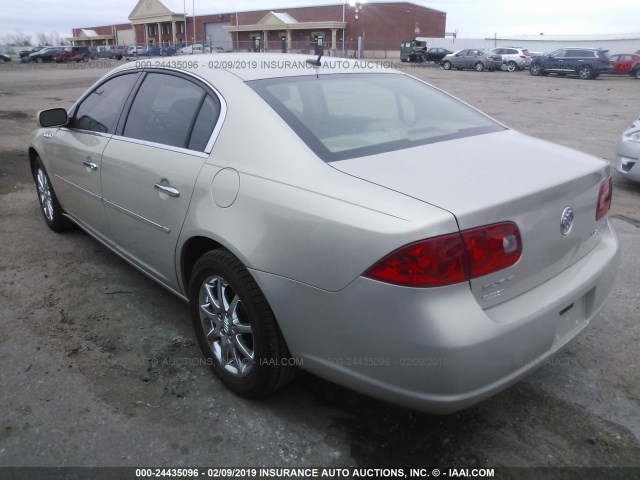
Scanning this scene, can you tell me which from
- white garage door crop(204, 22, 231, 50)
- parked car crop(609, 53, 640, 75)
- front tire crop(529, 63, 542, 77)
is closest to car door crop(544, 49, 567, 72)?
front tire crop(529, 63, 542, 77)

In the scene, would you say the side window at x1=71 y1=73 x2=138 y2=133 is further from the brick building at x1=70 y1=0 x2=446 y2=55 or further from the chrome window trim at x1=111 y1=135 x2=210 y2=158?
the brick building at x1=70 y1=0 x2=446 y2=55

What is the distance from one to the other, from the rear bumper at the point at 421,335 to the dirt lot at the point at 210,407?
420 mm

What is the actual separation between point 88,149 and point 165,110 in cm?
92

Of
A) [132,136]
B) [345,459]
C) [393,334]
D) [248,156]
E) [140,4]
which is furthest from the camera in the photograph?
[140,4]

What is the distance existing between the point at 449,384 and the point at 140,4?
288 feet

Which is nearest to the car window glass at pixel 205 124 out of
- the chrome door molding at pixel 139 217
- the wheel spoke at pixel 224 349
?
the chrome door molding at pixel 139 217

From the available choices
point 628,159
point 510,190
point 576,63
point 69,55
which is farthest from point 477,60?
point 510,190

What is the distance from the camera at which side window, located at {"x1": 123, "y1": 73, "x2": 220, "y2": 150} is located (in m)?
2.85

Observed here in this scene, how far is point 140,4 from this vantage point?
78.1 metres

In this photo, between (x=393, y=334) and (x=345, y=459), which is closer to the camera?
(x=393, y=334)

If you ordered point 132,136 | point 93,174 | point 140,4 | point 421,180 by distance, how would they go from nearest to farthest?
point 421,180
point 132,136
point 93,174
point 140,4

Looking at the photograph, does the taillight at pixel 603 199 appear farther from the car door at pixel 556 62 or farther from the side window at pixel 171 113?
the car door at pixel 556 62

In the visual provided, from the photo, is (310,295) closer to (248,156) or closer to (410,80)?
(248,156)

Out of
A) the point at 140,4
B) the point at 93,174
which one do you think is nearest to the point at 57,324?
the point at 93,174
